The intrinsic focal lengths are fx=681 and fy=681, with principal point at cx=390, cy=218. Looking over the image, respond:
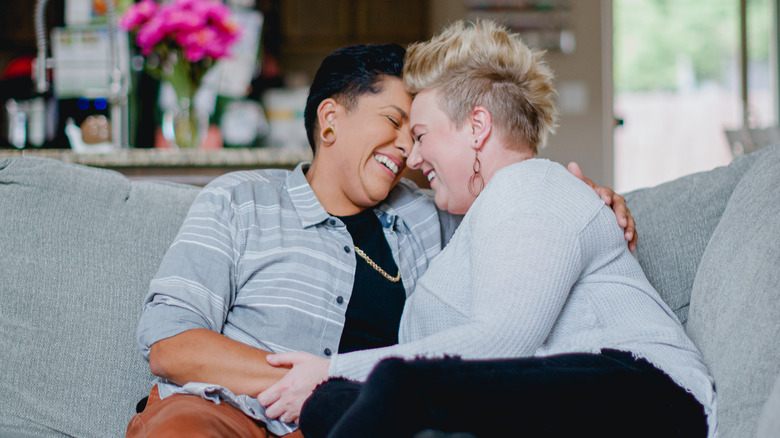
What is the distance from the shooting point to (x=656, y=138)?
258 inches

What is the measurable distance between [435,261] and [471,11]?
3.92 metres

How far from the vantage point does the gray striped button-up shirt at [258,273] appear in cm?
117

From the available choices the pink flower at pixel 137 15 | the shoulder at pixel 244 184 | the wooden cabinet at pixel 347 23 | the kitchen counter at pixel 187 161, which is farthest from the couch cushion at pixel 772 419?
the wooden cabinet at pixel 347 23

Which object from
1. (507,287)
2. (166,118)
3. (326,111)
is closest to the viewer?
(507,287)

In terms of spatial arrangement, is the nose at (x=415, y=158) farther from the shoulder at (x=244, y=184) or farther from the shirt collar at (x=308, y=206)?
the shoulder at (x=244, y=184)

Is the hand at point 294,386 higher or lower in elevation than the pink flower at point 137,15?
lower

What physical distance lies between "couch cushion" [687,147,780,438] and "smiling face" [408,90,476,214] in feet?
1.49

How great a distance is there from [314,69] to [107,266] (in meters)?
3.76

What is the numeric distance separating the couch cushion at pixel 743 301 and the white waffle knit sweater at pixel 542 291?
4 centimetres

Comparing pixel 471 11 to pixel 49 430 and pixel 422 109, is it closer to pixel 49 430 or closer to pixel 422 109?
pixel 422 109

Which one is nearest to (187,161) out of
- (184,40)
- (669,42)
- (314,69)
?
(184,40)

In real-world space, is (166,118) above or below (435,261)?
above

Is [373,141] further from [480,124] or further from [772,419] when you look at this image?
[772,419]

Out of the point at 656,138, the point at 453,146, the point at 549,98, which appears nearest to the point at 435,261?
the point at 453,146
